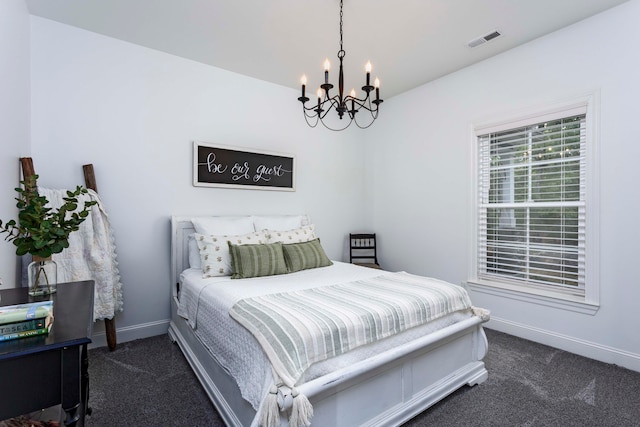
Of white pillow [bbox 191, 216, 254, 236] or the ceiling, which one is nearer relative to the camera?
the ceiling

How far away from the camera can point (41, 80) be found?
8.52 ft

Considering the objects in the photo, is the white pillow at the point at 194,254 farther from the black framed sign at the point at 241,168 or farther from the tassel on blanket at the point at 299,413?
the tassel on blanket at the point at 299,413

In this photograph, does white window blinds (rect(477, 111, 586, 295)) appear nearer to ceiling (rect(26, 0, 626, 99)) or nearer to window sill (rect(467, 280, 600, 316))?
window sill (rect(467, 280, 600, 316))

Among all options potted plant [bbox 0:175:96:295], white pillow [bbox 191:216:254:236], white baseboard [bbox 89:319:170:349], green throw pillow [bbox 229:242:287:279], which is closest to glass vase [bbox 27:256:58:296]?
potted plant [bbox 0:175:96:295]

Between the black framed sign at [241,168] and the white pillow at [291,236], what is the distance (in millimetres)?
720

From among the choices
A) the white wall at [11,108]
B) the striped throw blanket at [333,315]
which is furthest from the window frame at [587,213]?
the white wall at [11,108]

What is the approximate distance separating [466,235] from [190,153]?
10.1 ft

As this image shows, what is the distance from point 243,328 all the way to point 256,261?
1059mm

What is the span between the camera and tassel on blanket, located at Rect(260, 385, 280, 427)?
51.2 inches

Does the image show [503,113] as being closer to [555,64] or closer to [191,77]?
[555,64]

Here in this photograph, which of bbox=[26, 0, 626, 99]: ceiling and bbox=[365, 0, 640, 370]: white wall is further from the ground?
bbox=[26, 0, 626, 99]: ceiling

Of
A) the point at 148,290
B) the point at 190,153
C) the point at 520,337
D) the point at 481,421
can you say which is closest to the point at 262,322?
the point at 481,421

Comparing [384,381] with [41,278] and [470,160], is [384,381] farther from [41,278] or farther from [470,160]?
[470,160]

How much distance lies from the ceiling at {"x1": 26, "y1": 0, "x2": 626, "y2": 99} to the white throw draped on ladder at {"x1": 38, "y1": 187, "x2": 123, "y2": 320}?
1460 mm
